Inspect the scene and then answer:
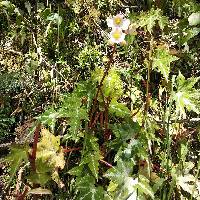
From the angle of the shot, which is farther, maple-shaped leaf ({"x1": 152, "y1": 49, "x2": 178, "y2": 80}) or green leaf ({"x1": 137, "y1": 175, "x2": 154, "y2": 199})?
maple-shaped leaf ({"x1": 152, "y1": 49, "x2": 178, "y2": 80})

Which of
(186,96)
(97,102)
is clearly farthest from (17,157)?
(186,96)

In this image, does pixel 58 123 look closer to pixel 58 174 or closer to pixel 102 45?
pixel 58 174

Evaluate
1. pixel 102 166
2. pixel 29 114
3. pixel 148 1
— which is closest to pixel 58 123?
pixel 29 114

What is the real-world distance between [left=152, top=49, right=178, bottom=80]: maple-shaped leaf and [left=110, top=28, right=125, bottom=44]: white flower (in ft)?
1.41

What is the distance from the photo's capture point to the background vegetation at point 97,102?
2.19 m

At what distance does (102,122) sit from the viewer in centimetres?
234

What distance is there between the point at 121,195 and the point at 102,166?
24 cm

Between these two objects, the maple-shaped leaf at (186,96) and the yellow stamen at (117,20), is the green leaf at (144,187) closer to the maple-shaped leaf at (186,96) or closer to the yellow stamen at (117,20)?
the maple-shaped leaf at (186,96)

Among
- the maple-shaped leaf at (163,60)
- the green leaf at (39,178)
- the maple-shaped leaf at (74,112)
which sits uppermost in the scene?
the maple-shaped leaf at (163,60)

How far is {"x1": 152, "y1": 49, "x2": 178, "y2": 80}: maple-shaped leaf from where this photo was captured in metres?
2.46

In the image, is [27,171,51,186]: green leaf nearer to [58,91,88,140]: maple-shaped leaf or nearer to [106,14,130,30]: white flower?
[58,91,88,140]: maple-shaped leaf

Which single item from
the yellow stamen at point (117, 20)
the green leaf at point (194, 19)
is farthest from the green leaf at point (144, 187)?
the green leaf at point (194, 19)

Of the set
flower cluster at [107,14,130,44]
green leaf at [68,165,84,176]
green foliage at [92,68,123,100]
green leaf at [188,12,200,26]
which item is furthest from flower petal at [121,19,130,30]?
green leaf at [68,165,84,176]

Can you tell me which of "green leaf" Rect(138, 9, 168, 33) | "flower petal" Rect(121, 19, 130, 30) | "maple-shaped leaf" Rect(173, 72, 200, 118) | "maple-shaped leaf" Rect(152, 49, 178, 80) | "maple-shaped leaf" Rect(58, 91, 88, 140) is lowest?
"maple-shaped leaf" Rect(58, 91, 88, 140)
